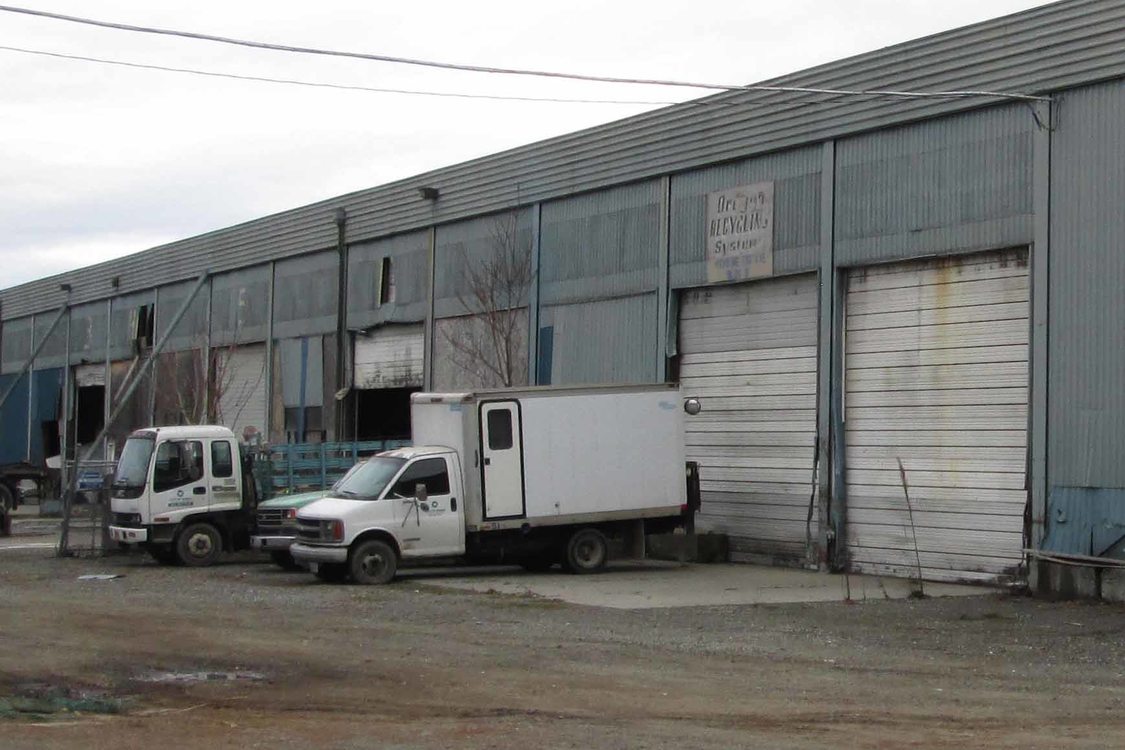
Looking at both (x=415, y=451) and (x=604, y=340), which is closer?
(x=415, y=451)

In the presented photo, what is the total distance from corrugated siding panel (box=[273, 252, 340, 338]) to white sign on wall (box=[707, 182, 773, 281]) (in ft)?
48.6

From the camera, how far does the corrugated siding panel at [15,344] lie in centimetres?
6181

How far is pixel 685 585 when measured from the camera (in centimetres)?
2292

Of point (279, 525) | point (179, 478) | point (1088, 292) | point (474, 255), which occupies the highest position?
point (474, 255)

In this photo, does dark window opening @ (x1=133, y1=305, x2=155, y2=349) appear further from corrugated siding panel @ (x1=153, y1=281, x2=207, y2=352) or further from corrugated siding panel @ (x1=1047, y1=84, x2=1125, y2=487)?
corrugated siding panel @ (x1=1047, y1=84, x2=1125, y2=487)

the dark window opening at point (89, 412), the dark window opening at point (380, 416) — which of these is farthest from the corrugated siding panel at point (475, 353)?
the dark window opening at point (89, 412)

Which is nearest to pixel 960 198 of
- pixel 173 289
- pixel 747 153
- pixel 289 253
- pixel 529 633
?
pixel 747 153

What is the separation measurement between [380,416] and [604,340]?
1119 cm

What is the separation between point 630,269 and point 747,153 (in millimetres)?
3928

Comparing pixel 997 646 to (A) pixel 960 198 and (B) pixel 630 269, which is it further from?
(B) pixel 630 269

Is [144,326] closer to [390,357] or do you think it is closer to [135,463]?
[390,357]

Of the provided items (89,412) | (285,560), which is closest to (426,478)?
(285,560)

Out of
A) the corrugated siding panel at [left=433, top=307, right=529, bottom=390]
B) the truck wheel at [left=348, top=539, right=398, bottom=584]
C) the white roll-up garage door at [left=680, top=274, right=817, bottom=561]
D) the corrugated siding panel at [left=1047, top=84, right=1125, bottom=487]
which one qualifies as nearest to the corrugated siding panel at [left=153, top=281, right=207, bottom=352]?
the corrugated siding panel at [left=433, top=307, right=529, bottom=390]

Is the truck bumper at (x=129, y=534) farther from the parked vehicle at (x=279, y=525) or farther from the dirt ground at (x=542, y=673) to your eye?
the dirt ground at (x=542, y=673)
